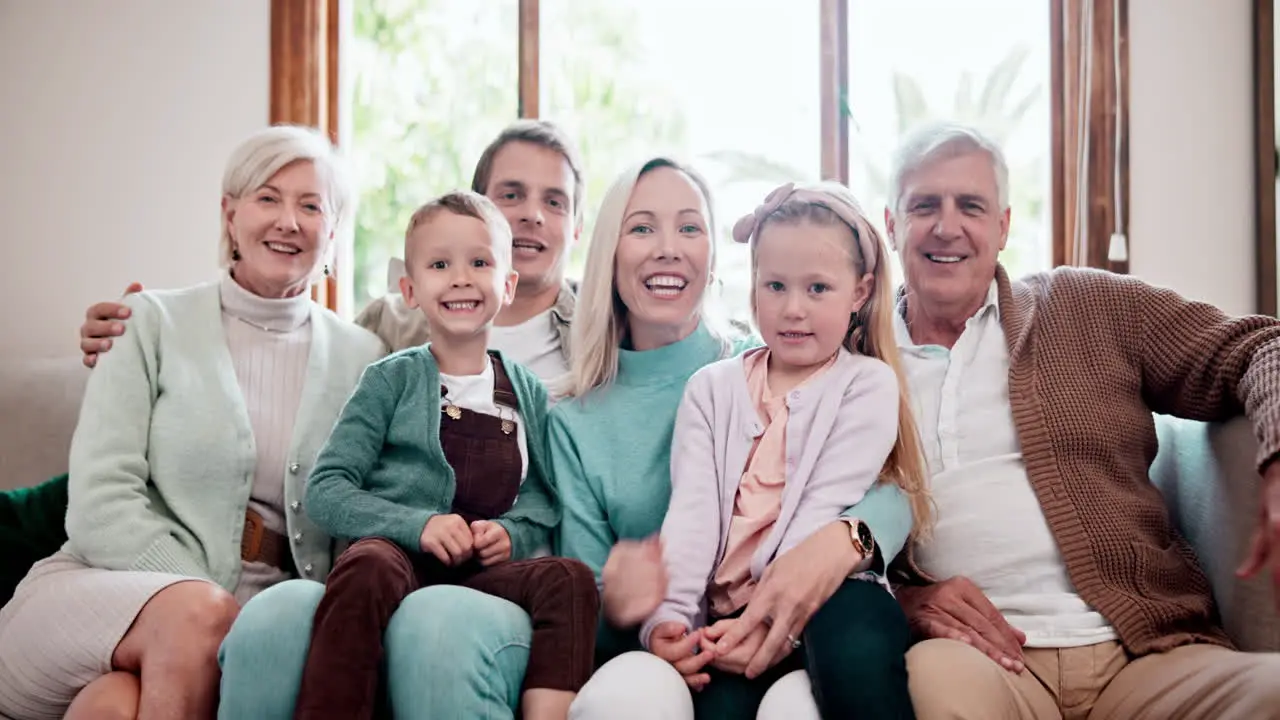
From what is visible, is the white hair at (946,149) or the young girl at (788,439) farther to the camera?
the white hair at (946,149)

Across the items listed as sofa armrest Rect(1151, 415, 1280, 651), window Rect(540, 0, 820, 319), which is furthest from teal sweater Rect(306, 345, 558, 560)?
window Rect(540, 0, 820, 319)

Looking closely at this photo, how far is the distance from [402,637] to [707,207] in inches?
35.3

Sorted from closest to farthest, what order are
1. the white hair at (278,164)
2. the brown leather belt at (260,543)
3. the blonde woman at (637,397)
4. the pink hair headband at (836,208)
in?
1. the blonde woman at (637,397)
2. the pink hair headband at (836,208)
3. the brown leather belt at (260,543)
4. the white hair at (278,164)

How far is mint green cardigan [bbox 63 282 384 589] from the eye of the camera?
5.82ft

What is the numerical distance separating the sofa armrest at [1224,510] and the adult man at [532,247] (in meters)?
1.11

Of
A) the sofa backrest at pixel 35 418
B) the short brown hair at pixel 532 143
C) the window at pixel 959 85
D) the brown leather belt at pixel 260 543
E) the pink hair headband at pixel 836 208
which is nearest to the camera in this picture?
the pink hair headband at pixel 836 208

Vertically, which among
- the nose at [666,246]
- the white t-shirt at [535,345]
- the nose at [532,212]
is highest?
the nose at [532,212]

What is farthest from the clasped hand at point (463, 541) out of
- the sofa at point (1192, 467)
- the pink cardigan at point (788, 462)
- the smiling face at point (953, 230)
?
the sofa at point (1192, 467)

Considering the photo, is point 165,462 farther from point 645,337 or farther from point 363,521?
point 645,337

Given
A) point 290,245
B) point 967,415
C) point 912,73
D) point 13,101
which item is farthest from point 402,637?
point 912,73

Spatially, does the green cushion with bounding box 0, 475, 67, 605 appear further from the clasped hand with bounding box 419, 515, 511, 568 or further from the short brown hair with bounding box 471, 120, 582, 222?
the short brown hair with bounding box 471, 120, 582, 222

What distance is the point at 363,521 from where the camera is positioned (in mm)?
1677

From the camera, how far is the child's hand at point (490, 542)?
1683 mm

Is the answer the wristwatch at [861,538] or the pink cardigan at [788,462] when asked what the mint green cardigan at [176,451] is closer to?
the pink cardigan at [788,462]
